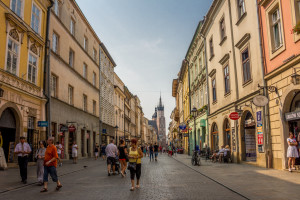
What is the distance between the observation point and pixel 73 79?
95.8ft

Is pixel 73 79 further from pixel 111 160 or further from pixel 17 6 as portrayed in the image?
pixel 111 160

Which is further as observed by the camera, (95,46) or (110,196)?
(95,46)

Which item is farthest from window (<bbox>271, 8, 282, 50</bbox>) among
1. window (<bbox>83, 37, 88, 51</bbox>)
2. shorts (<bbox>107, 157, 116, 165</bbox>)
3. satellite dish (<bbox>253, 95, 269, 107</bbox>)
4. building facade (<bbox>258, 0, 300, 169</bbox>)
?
window (<bbox>83, 37, 88, 51</bbox>)

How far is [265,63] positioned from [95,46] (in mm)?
27266

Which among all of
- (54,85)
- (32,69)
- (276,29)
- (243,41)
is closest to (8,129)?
(32,69)

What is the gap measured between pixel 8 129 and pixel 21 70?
367 cm

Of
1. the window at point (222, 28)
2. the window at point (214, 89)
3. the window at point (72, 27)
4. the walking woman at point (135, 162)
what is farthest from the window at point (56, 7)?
the walking woman at point (135, 162)

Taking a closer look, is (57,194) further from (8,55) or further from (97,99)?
(97,99)

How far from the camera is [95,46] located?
39.5m

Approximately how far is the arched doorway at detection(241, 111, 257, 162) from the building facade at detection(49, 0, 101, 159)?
1256 cm

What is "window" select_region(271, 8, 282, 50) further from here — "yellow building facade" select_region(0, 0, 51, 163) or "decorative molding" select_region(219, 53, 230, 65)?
"yellow building facade" select_region(0, 0, 51, 163)

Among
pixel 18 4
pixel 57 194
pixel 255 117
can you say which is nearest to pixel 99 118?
pixel 18 4

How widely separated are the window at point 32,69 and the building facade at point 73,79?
273 centimetres

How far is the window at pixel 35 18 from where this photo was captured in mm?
20675
